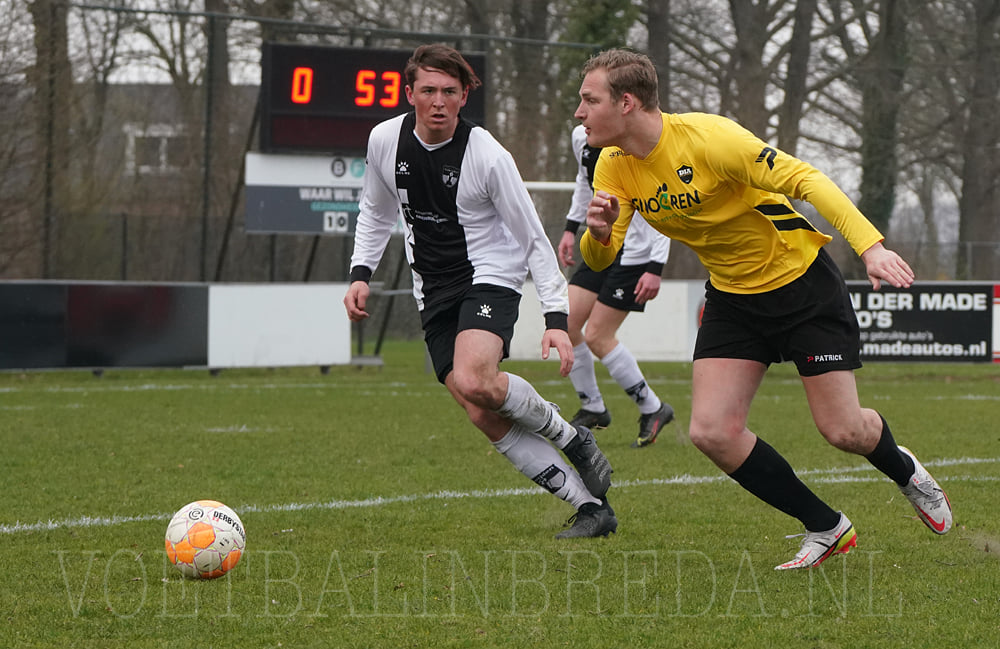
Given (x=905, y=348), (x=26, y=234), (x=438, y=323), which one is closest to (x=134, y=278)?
(x=26, y=234)

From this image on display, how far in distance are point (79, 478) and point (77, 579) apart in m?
2.56

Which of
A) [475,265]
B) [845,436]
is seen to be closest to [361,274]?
[475,265]

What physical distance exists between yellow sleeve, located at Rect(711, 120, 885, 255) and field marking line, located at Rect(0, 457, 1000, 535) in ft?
8.24

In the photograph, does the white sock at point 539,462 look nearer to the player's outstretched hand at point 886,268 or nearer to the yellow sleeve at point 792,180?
the yellow sleeve at point 792,180

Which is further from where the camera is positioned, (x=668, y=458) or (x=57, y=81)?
(x=57, y=81)

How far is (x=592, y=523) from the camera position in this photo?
514 centimetres

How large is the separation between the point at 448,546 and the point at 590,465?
Answer: 69cm

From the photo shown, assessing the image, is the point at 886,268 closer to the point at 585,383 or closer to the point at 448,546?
the point at 448,546

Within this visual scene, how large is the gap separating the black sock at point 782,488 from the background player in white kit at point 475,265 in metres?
0.77

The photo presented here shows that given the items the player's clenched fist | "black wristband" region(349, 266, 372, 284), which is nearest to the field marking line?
"black wristband" region(349, 266, 372, 284)

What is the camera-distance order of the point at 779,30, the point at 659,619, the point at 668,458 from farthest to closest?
the point at 779,30 < the point at 668,458 < the point at 659,619

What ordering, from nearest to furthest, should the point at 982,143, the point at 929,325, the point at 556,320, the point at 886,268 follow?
the point at 886,268 → the point at 556,320 → the point at 929,325 → the point at 982,143

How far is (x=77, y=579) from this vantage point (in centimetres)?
435

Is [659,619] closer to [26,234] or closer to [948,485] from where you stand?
[948,485]
